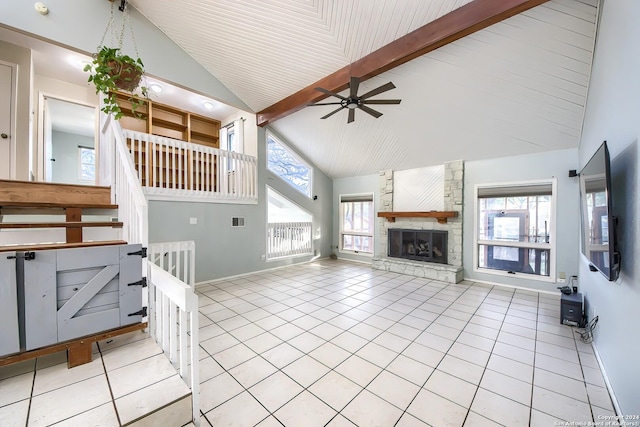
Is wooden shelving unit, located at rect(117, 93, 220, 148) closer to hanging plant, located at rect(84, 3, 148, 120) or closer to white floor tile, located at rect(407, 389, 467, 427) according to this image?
hanging plant, located at rect(84, 3, 148, 120)

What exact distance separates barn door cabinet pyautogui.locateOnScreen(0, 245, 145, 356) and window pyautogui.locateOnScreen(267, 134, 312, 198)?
426cm

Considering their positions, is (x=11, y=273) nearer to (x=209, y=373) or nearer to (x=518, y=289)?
(x=209, y=373)

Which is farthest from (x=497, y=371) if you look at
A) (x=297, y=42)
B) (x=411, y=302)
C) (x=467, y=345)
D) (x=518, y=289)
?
(x=297, y=42)

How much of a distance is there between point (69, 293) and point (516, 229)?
237 inches

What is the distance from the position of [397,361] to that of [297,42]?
14.0 ft

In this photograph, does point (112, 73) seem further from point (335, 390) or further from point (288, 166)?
point (288, 166)

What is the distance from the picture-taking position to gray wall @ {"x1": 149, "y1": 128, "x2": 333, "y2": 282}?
424 centimetres

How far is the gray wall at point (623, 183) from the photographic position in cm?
146

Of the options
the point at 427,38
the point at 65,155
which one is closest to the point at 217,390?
the point at 427,38

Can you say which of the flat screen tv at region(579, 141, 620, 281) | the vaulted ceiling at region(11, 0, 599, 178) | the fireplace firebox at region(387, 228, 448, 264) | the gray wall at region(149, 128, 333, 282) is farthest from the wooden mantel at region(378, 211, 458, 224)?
the flat screen tv at region(579, 141, 620, 281)

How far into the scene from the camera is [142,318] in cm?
197

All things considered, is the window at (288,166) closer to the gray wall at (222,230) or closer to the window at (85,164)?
the gray wall at (222,230)

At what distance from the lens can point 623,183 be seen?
1635mm

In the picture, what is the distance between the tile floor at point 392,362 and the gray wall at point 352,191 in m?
2.88
